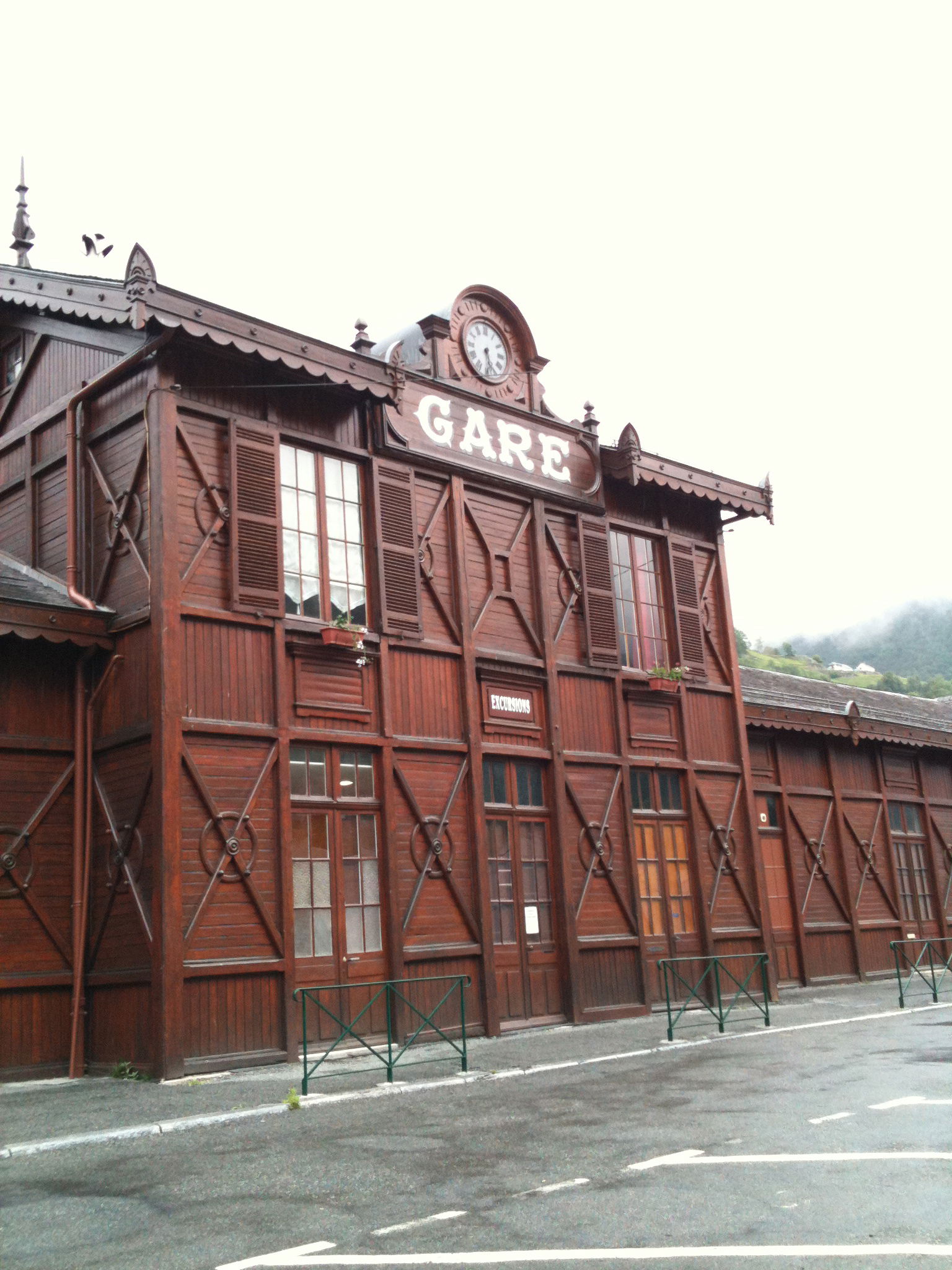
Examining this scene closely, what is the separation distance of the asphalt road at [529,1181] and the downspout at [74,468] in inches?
237

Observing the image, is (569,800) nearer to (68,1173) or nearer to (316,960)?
(316,960)

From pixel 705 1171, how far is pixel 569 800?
352 inches

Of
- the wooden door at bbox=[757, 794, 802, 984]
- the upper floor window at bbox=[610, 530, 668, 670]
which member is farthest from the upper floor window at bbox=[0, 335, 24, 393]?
the wooden door at bbox=[757, 794, 802, 984]

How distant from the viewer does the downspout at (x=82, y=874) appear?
38.8ft

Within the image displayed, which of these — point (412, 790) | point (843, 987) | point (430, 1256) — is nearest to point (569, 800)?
point (412, 790)

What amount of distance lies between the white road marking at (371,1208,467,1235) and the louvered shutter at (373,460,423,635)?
327 inches

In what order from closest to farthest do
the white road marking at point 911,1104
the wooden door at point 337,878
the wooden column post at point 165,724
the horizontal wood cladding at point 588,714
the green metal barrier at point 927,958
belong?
the white road marking at point 911,1104
the wooden column post at point 165,724
the wooden door at point 337,878
the horizontal wood cladding at point 588,714
the green metal barrier at point 927,958

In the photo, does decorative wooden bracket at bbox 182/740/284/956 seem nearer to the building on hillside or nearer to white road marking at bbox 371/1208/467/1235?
white road marking at bbox 371/1208/467/1235

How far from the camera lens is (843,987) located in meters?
19.8

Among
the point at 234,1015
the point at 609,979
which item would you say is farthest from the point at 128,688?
the point at 609,979

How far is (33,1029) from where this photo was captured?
11.7m

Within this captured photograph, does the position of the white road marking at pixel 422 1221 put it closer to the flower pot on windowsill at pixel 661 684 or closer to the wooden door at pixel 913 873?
the flower pot on windowsill at pixel 661 684

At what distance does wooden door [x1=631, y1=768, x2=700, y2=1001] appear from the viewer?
642 inches

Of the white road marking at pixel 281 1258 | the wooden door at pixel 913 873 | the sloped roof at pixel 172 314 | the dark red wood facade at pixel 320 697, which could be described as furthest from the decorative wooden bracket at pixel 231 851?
the wooden door at pixel 913 873
